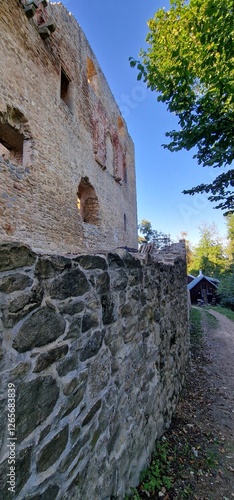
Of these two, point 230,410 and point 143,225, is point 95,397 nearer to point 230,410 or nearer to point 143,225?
point 230,410

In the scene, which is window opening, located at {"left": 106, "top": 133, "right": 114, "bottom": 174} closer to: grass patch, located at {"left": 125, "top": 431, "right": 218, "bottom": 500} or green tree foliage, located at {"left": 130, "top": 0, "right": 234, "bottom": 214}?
green tree foliage, located at {"left": 130, "top": 0, "right": 234, "bottom": 214}

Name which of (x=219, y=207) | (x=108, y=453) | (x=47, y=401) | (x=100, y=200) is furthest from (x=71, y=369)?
(x=100, y=200)

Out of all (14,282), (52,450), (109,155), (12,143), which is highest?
(109,155)

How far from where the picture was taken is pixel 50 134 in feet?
23.0

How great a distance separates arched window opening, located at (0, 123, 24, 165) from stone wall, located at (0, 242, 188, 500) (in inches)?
210

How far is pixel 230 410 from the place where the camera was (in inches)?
137

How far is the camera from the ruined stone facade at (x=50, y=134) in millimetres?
5527

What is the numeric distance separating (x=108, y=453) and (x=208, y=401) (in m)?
2.72

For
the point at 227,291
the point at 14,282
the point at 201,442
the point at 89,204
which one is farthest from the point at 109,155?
the point at 227,291

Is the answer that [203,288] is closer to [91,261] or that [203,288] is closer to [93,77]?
[93,77]

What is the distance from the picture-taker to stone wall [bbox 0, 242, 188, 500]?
99 centimetres

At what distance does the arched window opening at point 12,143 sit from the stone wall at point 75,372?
17.5 feet

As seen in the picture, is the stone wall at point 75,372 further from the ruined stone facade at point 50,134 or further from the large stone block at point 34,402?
the ruined stone facade at point 50,134

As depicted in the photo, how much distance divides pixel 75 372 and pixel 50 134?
727cm
